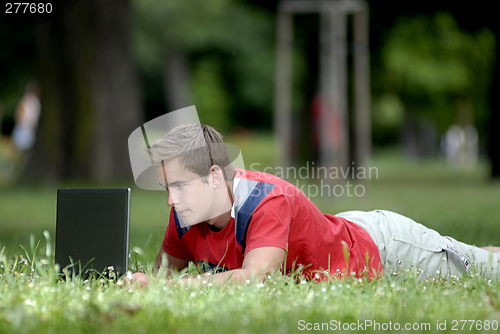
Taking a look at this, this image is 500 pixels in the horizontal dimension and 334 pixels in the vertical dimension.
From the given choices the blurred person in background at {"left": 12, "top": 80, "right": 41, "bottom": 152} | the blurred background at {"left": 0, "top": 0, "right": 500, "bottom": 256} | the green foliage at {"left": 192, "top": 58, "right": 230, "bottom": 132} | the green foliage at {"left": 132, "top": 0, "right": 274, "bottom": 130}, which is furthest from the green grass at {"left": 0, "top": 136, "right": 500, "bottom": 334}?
the green foliage at {"left": 192, "top": 58, "right": 230, "bottom": 132}

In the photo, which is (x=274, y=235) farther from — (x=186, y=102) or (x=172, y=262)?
(x=186, y=102)

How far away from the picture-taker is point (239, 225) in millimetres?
2816

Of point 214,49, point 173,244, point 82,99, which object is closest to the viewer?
point 173,244

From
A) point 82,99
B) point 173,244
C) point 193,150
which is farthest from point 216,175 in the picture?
point 82,99

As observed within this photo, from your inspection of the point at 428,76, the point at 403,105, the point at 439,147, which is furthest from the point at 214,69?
the point at 439,147

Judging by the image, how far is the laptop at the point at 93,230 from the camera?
8.89 feet

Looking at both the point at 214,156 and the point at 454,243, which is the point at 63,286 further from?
the point at 454,243

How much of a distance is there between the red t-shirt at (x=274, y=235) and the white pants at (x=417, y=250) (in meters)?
0.19

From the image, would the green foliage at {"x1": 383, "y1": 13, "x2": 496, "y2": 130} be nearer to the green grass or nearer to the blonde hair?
the blonde hair

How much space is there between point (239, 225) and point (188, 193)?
0.28m

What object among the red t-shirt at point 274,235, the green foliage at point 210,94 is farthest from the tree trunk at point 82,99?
the green foliage at point 210,94

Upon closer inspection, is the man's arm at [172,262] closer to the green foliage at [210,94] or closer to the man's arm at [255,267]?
the man's arm at [255,267]

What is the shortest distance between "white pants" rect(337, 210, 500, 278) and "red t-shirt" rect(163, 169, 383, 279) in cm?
19

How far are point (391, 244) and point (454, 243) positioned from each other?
45cm
